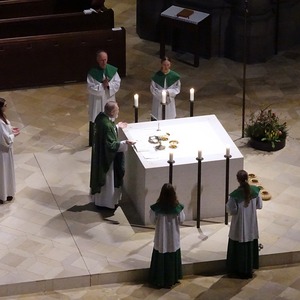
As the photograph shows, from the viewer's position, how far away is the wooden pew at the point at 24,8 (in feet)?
65.4

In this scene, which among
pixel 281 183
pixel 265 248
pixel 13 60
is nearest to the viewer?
pixel 265 248

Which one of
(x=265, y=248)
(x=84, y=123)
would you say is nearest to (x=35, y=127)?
(x=84, y=123)

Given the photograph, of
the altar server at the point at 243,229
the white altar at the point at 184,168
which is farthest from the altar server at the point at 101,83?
the altar server at the point at 243,229

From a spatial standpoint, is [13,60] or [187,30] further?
[187,30]

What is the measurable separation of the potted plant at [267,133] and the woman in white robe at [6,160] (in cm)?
340

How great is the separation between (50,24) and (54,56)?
69 cm

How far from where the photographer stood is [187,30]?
2006cm

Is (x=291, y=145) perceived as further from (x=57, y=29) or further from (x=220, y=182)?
(x=57, y=29)

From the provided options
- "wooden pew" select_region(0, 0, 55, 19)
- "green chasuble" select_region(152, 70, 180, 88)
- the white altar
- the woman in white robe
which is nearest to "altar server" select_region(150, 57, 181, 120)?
"green chasuble" select_region(152, 70, 180, 88)

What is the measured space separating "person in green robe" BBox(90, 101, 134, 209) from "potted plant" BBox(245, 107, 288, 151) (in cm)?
232

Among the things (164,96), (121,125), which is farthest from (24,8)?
(121,125)

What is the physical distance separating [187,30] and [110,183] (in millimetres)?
5380

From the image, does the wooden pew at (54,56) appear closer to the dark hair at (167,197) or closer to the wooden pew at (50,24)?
the wooden pew at (50,24)

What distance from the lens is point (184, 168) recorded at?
14.9m
